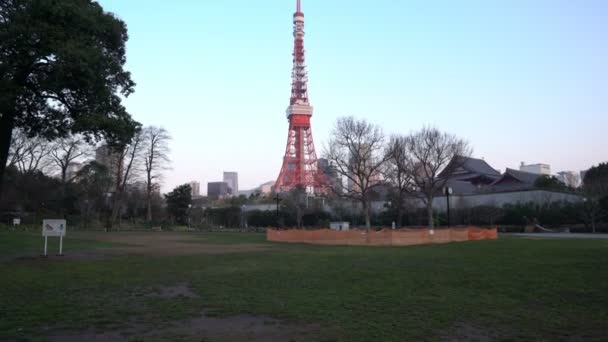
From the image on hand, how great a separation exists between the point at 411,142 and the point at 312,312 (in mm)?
38042

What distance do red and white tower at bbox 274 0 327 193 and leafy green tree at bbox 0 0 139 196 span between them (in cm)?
5713

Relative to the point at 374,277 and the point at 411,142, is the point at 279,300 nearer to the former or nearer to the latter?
the point at 374,277

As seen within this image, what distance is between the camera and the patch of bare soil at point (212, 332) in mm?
6086

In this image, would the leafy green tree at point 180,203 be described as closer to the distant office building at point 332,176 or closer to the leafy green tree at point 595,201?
the distant office building at point 332,176

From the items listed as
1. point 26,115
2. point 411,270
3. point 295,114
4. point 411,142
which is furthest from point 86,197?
point 411,270

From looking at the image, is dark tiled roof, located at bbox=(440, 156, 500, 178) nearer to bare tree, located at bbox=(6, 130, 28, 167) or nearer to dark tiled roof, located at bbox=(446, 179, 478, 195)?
dark tiled roof, located at bbox=(446, 179, 478, 195)

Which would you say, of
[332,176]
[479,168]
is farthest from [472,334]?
[479,168]

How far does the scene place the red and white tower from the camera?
76556 millimetres

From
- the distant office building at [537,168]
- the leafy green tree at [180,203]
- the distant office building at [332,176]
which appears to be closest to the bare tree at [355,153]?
the distant office building at [332,176]

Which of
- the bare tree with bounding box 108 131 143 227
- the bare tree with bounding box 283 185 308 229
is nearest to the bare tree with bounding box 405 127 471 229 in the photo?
the bare tree with bounding box 283 185 308 229

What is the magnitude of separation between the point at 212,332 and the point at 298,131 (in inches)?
2944

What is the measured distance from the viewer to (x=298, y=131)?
265 ft

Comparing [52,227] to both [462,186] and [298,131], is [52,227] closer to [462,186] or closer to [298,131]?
[462,186]

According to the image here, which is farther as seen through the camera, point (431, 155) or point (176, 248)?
point (431, 155)
